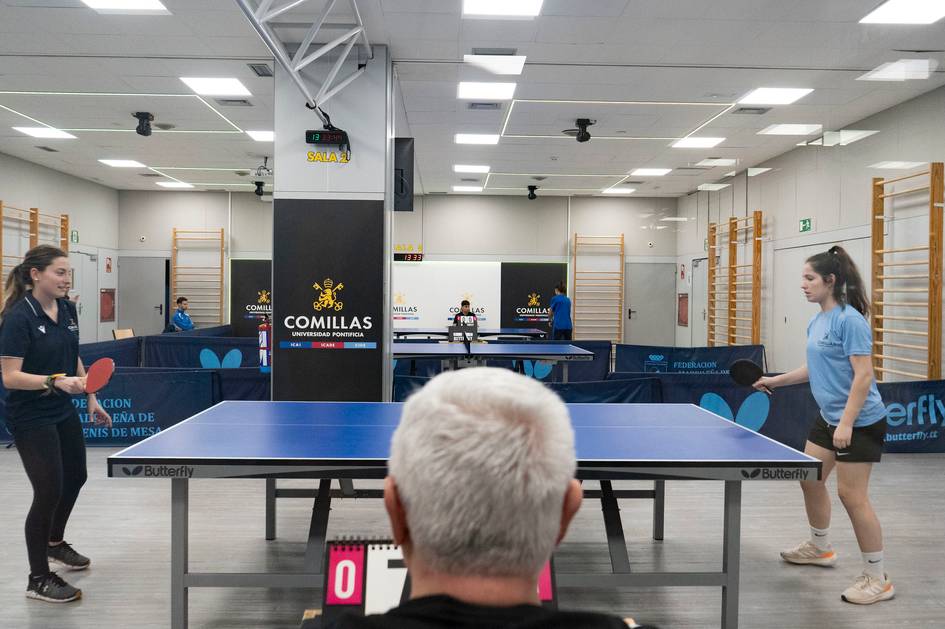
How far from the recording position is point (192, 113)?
8.94 meters

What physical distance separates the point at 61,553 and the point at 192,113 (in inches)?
260

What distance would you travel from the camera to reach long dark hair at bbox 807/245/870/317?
11.3 ft

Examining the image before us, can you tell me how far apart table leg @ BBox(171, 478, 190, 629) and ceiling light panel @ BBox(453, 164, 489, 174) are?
10.2 metres

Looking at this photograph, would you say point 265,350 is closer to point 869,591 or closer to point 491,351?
point 491,351

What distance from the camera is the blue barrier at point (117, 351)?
7.96 meters

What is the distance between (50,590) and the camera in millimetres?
3340

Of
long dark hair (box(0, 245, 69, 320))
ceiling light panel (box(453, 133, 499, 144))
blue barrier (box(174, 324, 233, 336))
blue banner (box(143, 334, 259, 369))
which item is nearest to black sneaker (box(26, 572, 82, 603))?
long dark hair (box(0, 245, 69, 320))

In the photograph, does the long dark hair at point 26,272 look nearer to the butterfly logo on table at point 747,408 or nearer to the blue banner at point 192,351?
the butterfly logo on table at point 747,408

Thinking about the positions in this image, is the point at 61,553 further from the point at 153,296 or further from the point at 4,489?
the point at 153,296

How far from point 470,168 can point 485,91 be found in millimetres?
4951

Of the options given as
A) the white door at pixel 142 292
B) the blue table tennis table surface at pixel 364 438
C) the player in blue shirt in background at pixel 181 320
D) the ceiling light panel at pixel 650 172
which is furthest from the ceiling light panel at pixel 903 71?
the white door at pixel 142 292

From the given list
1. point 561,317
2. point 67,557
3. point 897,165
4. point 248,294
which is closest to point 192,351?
point 67,557

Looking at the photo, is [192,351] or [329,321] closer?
[329,321]

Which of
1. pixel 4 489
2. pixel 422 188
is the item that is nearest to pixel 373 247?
pixel 4 489
